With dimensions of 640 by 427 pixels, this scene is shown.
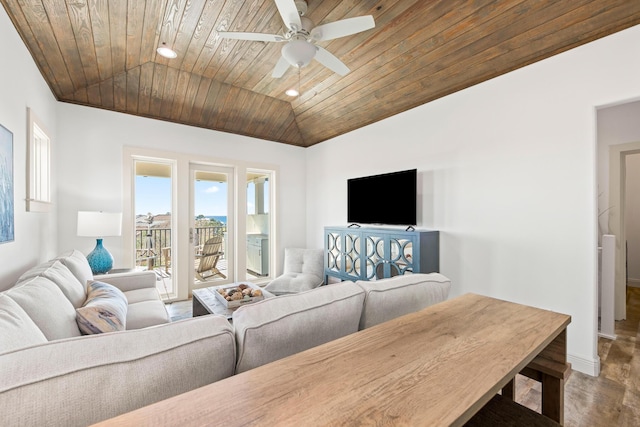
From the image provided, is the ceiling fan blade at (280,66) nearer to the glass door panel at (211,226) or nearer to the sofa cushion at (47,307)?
the sofa cushion at (47,307)

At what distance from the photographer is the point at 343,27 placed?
1892mm

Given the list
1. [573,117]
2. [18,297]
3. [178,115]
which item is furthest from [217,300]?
[573,117]

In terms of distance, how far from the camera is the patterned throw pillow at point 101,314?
1.49 meters

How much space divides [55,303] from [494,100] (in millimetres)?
3600

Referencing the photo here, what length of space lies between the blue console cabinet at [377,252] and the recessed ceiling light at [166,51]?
2.74m

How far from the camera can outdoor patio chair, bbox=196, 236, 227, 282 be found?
434 centimetres

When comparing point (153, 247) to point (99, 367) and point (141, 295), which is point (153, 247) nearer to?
point (141, 295)

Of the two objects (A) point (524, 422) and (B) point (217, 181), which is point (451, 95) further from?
(B) point (217, 181)

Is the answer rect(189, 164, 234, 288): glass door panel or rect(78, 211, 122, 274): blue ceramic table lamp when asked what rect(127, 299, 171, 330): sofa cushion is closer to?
rect(78, 211, 122, 274): blue ceramic table lamp

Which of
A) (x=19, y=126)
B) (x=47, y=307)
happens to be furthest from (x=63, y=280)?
(x=19, y=126)

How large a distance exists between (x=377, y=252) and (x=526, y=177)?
164 centimetres

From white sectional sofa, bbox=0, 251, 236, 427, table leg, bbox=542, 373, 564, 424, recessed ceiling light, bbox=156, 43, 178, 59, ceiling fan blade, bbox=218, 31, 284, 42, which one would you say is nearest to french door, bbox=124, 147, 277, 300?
recessed ceiling light, bbox=156, 43, 178, 59

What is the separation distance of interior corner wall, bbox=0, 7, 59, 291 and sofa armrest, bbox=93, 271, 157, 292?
1.81ft

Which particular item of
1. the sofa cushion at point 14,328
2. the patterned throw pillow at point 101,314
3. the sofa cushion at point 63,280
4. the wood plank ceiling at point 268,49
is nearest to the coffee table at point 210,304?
the patterned throw pillow at point 101,314
